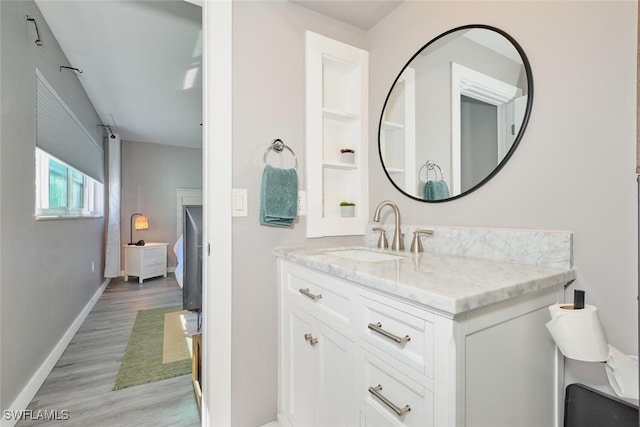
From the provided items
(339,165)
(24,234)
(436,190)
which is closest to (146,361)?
(24,234)

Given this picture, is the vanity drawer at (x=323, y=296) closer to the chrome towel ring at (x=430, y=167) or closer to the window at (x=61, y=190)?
the chrome towel ring at (x=430, y=167)

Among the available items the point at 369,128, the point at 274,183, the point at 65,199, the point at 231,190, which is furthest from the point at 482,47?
the point at 65,199

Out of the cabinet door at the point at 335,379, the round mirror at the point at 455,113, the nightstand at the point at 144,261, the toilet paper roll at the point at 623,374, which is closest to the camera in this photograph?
the toilet paper roll at the point at 623,374

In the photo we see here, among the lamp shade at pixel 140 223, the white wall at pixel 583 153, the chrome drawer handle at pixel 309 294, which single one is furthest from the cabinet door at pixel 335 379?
the lamp shade at pixel 140 223

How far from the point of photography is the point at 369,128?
1840 millimetres

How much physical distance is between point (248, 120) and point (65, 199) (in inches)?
106

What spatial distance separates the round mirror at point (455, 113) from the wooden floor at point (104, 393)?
1848 millimetres

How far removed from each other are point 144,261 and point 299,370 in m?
4.59

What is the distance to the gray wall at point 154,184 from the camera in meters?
5.50

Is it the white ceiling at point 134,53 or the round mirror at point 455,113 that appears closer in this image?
the round mirror at point 455,113

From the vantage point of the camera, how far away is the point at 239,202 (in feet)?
4.68

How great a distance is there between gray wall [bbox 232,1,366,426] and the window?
1710 millimetres

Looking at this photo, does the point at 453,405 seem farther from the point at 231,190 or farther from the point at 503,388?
the point at 231,190

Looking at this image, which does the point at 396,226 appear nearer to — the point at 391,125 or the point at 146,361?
the point at 391,125
